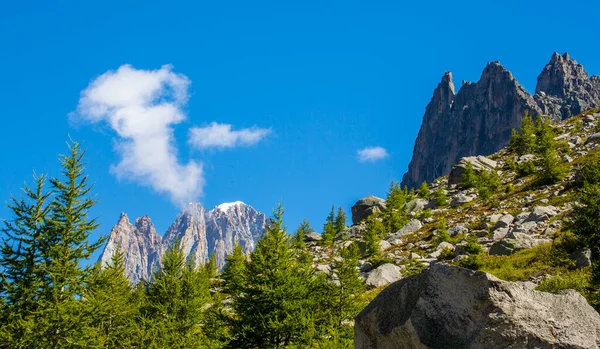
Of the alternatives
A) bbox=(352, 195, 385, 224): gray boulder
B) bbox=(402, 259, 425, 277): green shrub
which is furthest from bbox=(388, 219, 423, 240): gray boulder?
bbox=(352, 195, 385, 224): gray boulder

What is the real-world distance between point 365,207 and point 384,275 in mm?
46109

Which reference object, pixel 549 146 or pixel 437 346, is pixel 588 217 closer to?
pixel 437 346

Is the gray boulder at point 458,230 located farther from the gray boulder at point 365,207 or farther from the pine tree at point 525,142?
the pine tree at point 525,142

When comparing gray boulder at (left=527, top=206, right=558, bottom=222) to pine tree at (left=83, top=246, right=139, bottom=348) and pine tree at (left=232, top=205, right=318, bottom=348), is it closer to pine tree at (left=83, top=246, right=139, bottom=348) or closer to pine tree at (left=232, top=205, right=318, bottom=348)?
pine tree at (left=232, top=205, right=318, bottom=348)

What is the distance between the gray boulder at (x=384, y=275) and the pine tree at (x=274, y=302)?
1167 cm

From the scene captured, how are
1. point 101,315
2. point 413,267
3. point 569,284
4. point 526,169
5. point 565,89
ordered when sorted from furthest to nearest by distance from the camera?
point 565,89, point 526,169, point 413,267, point 101,315, point 569,284

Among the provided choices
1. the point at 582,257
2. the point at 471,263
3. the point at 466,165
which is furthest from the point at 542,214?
the point at 466,165

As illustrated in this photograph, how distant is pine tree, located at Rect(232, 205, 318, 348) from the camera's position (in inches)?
714

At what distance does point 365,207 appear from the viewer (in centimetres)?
7825

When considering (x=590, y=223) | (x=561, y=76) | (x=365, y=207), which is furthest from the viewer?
(x=561, y=76)

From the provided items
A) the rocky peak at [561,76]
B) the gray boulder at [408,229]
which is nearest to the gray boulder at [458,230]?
the gray boulder at [408,229]

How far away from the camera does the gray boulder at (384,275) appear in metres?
31.5

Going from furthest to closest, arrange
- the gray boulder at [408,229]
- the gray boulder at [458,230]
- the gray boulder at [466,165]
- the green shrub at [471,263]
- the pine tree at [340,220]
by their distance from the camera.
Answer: the pine tree at [340,220] < the gray boulder at [466,165] < the gray boulder at [408,229] < the gray boulder at [458,230] < the green shrub at [471,263]

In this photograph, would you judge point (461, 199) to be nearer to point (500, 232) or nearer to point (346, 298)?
point (500, 232)
